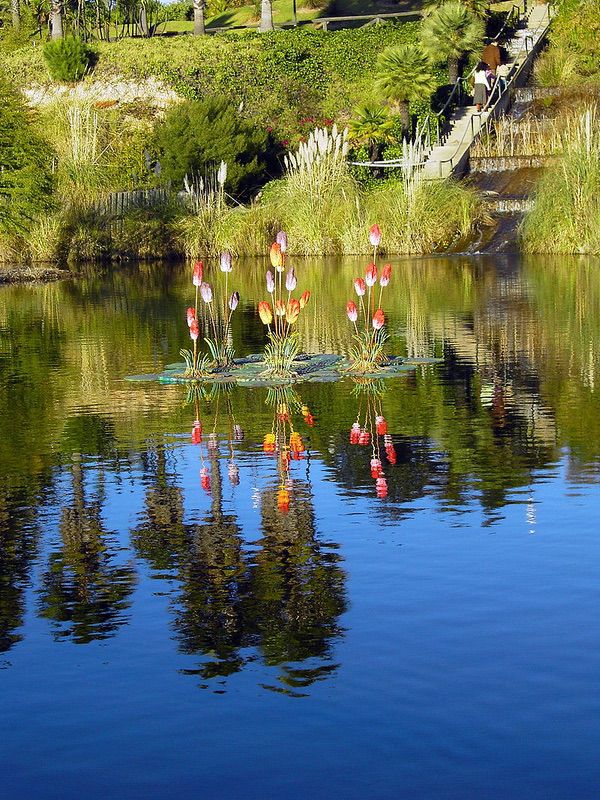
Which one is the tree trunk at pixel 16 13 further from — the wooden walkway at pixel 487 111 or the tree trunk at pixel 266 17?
the wooden walkway at pixel 487 111

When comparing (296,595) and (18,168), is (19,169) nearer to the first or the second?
(18,168)

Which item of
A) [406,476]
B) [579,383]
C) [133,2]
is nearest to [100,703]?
[406,476]

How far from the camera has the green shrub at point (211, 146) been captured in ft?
151

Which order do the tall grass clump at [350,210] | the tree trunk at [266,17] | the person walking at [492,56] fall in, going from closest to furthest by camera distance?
the tall grass clump at [350,210] < the person walking at [492,56] < the tree trunk at [266,17]

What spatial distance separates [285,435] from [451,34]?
39.2 m

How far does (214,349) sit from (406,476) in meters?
6.45

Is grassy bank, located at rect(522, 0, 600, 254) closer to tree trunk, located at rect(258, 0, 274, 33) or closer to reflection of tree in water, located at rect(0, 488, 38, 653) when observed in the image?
reflection of tree in water, located at rect(0, 488, 38, 653)

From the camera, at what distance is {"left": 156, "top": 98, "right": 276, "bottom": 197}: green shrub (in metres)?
46.0

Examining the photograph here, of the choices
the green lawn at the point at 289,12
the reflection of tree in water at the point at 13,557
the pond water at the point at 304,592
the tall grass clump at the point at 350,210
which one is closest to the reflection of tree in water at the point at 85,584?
the pond water at the point at 304,592

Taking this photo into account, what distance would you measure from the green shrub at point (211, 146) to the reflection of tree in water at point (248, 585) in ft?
119

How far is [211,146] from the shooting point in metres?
46.4

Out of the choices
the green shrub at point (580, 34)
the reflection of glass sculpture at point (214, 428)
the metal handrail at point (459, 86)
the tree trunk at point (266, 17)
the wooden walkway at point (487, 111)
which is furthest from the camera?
the tree trunk at point (266, 17)

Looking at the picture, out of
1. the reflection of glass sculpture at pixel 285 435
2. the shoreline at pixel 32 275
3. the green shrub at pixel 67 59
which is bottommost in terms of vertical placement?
the reflection of glass sculpture at pixel 285 435

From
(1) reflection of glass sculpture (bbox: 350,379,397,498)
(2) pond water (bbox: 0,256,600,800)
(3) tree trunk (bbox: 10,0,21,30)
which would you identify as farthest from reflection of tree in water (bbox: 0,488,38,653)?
(3) tree trunk (bbox: 10,0,21,30)
